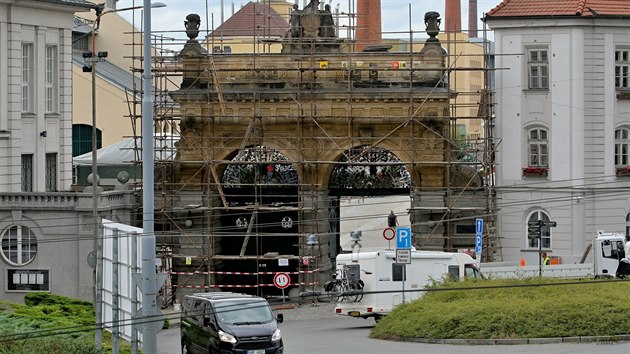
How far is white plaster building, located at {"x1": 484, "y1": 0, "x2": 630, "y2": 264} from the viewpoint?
56125 mm

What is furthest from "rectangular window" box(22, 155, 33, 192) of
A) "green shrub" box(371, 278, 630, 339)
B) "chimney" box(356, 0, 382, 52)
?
"chimney" box(356, 0, 382, 52)

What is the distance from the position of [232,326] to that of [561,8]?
23.0m

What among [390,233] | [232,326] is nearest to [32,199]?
[390,233]

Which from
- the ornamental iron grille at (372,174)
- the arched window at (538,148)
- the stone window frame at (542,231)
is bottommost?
the stone window frame at (542,231)

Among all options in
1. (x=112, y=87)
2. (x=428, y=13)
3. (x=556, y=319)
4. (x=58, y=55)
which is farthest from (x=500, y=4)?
(x=112, y=87)

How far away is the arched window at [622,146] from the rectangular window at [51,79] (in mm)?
19477

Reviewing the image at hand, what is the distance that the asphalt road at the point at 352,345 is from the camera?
38250 mm

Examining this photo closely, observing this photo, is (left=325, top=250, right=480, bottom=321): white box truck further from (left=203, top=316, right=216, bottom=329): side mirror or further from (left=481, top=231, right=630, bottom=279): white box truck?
(left=203, top=316, right=216, bottom=329): side mirror

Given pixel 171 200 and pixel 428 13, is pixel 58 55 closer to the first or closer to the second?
pixel 171 200

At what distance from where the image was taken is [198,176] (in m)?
57.8

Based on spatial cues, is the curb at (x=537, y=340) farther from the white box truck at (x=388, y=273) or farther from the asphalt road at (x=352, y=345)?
the white box truck at (x=388, y=273)

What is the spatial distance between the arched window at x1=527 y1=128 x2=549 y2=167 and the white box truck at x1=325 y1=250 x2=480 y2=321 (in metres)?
8.21

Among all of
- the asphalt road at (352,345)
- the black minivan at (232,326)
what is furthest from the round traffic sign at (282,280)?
the black minivan at (232,326)

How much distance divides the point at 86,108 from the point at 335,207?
91.5 feet
